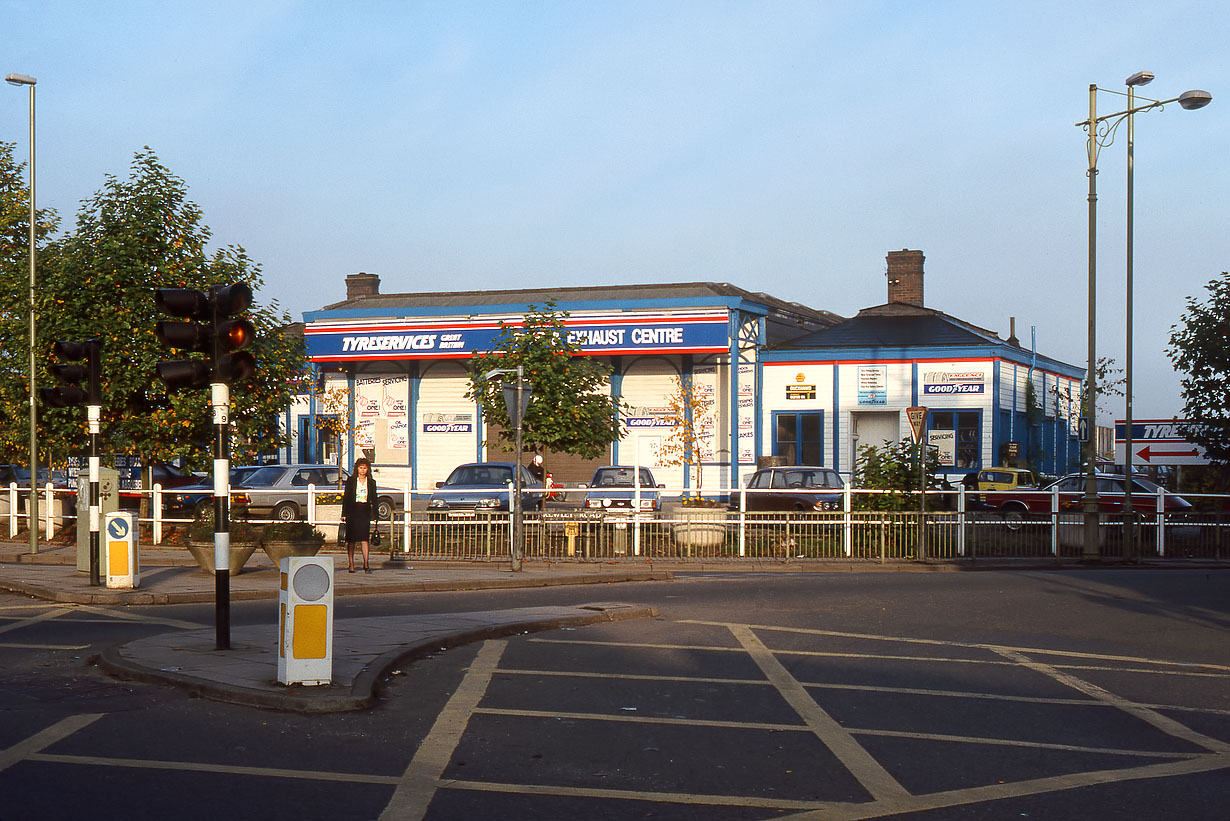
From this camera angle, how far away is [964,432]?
133ft

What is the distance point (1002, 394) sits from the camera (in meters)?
40.9

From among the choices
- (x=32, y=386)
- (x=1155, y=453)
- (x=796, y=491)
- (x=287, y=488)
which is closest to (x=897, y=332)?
(x=1155, y=453)

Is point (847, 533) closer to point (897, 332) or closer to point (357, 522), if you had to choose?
point (357, 522)

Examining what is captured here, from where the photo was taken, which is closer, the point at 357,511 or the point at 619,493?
the point at 357,511

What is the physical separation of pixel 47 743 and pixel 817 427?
36.0 m

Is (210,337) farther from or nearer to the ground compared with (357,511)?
farther from the ground

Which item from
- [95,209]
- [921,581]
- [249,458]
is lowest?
[921,581]

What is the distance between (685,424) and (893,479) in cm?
1644

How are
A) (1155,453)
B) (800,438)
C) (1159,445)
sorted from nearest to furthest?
1. (800,438)
2. (1155,453)
3. (1159,445)

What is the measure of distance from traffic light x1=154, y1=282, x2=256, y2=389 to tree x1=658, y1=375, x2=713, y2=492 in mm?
30858

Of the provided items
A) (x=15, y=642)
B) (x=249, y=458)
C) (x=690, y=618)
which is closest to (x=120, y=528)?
(x=15, y=642)

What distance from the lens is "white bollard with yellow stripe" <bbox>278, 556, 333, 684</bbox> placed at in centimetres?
860

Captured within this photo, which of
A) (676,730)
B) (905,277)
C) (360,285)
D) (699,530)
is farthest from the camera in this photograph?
(360,285)

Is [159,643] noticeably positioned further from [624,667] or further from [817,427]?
[817,427]
